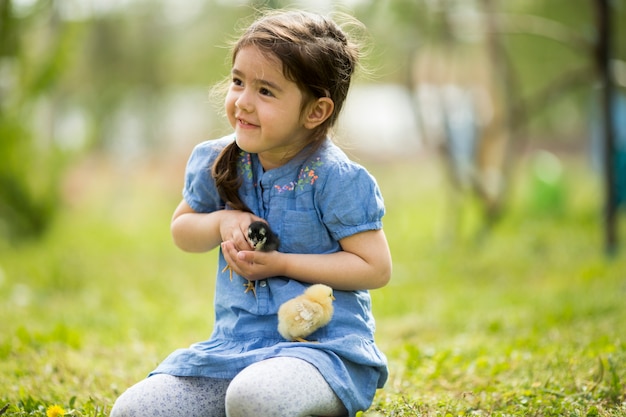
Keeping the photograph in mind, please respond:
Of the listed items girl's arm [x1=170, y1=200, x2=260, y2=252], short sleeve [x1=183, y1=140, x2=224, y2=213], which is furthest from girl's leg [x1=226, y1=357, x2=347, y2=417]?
short sleeve [x1=183, y1=140, x2=224, y2=213]

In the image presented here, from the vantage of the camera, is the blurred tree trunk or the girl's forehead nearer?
the girl's forehead

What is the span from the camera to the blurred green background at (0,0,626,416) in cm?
303

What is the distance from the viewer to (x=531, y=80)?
1301 cm

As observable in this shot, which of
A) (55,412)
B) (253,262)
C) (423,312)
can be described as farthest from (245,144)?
(423,312)

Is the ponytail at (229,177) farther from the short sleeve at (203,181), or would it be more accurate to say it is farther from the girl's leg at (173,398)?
the girl's leg at (173,398)

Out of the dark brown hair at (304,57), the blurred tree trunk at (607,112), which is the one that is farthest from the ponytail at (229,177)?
the blurred tree trunk at (607,112)

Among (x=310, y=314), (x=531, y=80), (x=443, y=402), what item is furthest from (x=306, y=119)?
(x=531, y=80)

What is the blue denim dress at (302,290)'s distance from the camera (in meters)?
2.21

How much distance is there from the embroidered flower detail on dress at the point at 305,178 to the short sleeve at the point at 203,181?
0.24 meters

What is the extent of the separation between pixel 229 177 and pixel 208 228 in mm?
175

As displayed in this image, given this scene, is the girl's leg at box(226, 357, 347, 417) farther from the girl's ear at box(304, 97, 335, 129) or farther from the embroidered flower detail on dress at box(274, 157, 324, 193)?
the girl's ear at box(304, 97, 335, 129)

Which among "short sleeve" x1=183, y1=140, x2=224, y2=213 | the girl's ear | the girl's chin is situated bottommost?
"short sleeve" x1=183, y1=140, x2=224, y2=213

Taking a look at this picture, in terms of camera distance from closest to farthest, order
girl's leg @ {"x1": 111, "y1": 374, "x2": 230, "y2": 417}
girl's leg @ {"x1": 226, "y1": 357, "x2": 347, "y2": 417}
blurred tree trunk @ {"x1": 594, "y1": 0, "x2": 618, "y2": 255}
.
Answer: girl's leg @ {"x1": 226, "y1": 357, "x2": 347, "y2": 417}, girl's leg @ {"x1": 111, "y1": 374, "x2": 230, "y2": 417}, blurred tree trunk @ {"x1": 594, "y1": 0, "x2": 618, "y2": 255}

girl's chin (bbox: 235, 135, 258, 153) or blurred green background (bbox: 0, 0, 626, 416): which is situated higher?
girl's chin (bbox: 235, 135, 258, 153)
